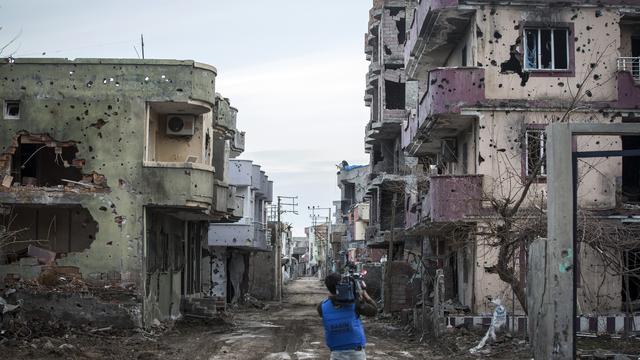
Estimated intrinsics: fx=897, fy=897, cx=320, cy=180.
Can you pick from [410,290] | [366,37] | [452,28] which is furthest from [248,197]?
[452,28]

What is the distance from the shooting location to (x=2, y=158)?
959 inches

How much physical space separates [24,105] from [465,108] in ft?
40.0

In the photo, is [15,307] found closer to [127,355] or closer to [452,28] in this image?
[127,355]

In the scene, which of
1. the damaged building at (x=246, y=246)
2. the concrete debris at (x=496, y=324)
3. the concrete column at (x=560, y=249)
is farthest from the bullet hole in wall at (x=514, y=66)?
the damaged building at (x=246, y=246)

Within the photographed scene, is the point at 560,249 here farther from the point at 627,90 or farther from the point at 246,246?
the point at 246,246

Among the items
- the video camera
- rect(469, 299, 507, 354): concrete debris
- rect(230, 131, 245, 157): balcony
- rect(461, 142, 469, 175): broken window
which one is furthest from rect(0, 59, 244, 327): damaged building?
rect(230, 131, 245, 157): balcony

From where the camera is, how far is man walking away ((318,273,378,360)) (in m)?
10.2

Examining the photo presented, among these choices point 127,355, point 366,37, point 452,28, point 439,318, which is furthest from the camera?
point 366,37

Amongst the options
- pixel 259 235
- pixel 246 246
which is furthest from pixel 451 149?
pixel 259 235

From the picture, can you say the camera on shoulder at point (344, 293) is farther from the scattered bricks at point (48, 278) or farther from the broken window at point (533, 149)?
the scattered bricks at point (48, 278)

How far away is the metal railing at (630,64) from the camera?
25.5m

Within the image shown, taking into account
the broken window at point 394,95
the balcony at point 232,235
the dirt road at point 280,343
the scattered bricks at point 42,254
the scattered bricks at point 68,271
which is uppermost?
the broken window at point 394,95

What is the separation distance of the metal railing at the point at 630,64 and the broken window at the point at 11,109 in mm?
16838

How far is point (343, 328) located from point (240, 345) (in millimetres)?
12442
